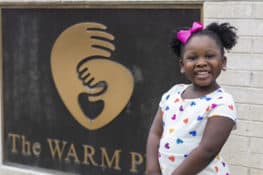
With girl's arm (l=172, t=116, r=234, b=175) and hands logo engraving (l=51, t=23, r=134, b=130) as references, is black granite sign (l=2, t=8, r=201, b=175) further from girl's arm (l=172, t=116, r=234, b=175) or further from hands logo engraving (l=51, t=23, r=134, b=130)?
girl's arm (l=172, t=116, r=234, b=175)

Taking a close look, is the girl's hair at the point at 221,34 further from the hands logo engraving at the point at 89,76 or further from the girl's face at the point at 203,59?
the hands logo engraving at the point at 89,76

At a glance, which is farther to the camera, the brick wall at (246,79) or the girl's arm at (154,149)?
the brick wall at (246,79)

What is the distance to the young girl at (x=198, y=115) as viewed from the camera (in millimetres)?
2729

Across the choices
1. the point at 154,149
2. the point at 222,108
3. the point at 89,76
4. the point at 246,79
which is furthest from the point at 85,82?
the point at 222,108

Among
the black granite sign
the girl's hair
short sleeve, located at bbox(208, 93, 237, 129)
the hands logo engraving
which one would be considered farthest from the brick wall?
short sleeve, located at bbox(208, 93, 237, 129)

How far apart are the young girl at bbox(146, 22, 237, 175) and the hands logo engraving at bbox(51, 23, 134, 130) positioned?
97.3 inches

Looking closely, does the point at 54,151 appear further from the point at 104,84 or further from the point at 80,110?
the point at 104,84

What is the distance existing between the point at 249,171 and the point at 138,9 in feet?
5.20

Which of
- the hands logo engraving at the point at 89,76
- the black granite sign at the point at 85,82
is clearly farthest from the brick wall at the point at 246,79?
the hands logo engraving at the point at 89,76

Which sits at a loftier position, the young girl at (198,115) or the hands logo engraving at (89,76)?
the young girl at (198,115)

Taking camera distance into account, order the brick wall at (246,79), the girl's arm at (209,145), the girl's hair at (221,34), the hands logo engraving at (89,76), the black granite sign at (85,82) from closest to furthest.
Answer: the girl's arm at (209,145), the girl's hair at (221,34), the brick wall at (246,79), the black granite sign at (85,82), the hands logo engraving at (89,76)

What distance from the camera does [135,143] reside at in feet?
17.7

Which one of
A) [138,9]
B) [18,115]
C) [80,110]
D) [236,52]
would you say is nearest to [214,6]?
[236,52]

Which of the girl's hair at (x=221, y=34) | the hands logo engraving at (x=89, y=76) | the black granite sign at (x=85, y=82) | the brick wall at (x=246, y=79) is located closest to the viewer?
the girl's hair at (x=221, y=34)
